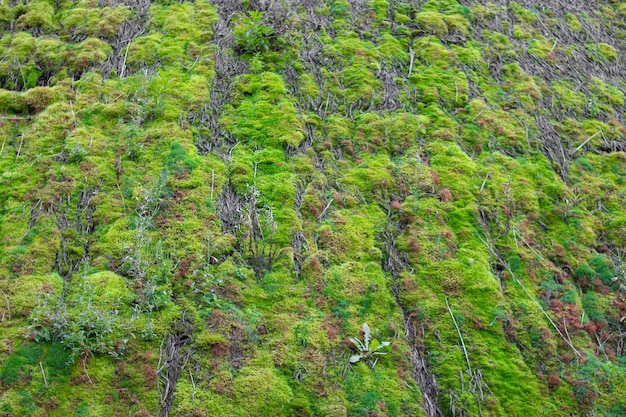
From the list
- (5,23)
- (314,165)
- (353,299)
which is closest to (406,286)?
(353,299)

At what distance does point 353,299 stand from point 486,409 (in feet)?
4.88

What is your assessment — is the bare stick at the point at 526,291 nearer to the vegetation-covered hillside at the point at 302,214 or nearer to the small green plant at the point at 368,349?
the vegetation-covered hillside at the point at 302,214

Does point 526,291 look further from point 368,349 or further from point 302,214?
point 302,214

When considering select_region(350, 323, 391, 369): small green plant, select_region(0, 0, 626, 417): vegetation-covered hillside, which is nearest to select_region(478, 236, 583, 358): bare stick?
select_region(0, 0, 626, 417): vegetation-covered hillside

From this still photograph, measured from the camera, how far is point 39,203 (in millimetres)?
5148

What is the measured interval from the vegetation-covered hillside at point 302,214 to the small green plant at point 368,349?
22 mm

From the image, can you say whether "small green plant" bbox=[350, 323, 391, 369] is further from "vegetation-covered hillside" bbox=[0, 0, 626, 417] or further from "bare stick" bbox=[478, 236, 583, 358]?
→ "bare stick" bbox=[478, 236, 583, 358]

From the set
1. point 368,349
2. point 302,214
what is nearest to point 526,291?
point 368,349

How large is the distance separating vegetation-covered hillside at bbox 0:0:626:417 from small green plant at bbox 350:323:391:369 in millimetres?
22

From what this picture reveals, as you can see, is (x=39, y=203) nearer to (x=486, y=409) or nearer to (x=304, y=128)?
(x=304, y=128)

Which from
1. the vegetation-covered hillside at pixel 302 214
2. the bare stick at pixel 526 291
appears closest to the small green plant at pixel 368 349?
the vegetation-covered hillside at pixel 302 214

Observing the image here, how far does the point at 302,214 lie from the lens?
5500 mm

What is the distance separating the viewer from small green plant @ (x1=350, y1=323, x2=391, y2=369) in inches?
175

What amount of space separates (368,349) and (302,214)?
1682mm
